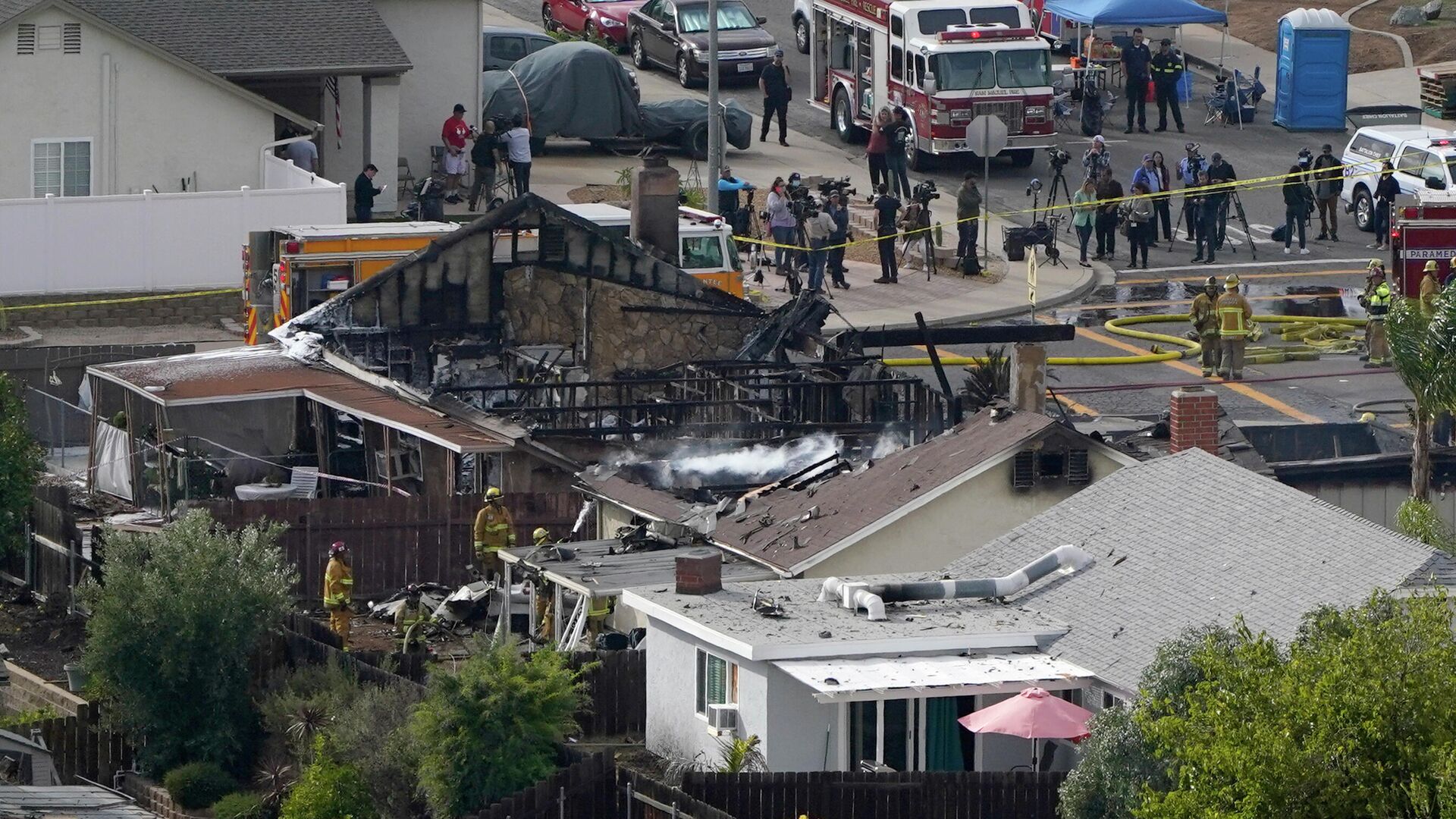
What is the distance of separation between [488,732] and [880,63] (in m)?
29.9

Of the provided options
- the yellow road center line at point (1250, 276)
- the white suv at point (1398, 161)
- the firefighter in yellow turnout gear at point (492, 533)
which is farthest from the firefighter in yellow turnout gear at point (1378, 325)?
the firefighter in yellow turnout gear at point (492, 533)

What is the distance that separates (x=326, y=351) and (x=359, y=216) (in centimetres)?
1007

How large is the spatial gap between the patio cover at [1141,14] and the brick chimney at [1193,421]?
82.6ft

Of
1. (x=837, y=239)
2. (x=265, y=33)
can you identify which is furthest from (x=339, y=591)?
(x=265, y=33)

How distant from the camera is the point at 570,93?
170 ft

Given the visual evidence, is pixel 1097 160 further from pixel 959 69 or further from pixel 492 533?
pixel 492 533

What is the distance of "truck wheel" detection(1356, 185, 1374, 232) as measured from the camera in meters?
48.2

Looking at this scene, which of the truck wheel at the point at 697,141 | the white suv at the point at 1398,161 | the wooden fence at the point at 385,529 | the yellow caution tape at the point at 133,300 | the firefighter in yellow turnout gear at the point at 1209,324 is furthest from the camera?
the truck wheel at the point at 697,141

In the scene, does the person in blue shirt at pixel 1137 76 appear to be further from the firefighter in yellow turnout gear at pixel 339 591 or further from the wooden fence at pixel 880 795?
the wooden fence at pixel 880 795

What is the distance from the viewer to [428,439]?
3184 centimetres

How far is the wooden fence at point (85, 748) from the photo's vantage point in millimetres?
26922

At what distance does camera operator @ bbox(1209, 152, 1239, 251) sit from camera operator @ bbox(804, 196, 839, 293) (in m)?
6.41

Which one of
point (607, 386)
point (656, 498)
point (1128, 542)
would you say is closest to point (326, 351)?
point (607, 386)

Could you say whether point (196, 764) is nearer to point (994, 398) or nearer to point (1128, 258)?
point (994, 398)
